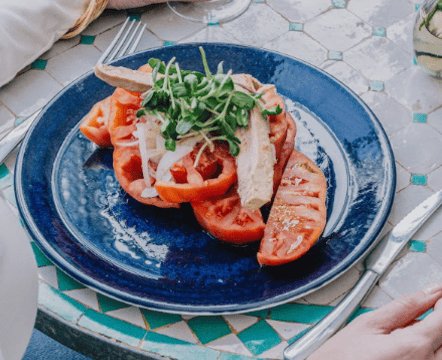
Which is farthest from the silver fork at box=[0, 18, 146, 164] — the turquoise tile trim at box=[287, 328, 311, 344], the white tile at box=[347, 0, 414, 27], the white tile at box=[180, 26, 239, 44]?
the turquoise tile trim at box=[287, 328, 311, 344]

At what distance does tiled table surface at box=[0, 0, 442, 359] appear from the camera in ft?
3.10

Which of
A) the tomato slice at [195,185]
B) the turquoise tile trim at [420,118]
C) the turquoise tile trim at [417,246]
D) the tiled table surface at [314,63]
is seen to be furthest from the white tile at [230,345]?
the turquoise tile trim at [420,118]

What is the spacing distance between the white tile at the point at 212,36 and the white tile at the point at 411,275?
0.62 meters

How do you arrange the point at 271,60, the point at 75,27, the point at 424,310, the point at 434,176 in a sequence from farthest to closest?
1. the point at 75,27
2. the point at 271,60
3. the point at 434,176
4. the point at 424,310

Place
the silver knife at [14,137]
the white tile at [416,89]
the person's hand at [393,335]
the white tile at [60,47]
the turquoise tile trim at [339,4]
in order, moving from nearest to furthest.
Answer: the person's hand at [393,335] < the silver knife at [14,137] < the white tile at [416,89] < the white tile at [60,47] < the turquoise tile trim at [339,4]

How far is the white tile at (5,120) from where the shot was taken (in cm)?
124

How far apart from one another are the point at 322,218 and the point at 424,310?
7.8 inches

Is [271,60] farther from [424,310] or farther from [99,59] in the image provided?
[424,310]

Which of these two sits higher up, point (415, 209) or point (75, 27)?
point (75, 27)

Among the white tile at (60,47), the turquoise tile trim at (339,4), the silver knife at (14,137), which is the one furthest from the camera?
the turquoise tile trim at (339,4)

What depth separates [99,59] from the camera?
1.35 meters

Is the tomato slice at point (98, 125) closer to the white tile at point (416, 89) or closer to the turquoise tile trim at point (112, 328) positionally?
the turquoise tile trim at point (112, 328)

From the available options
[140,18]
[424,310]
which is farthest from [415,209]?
[140,18]

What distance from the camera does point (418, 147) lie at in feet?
3.97
